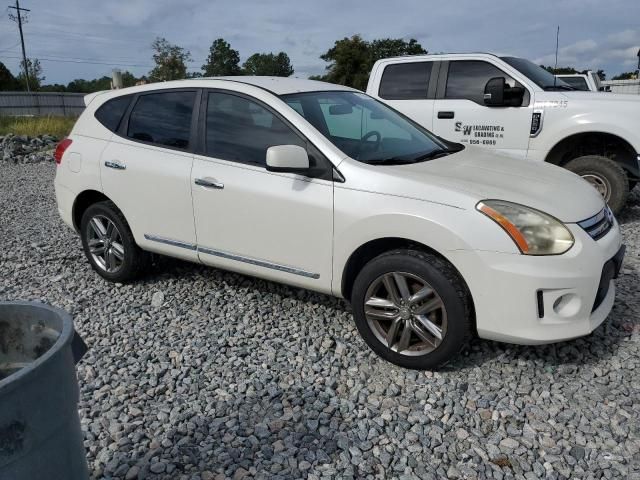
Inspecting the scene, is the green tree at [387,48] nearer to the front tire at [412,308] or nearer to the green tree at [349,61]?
the green tree at [349,61]

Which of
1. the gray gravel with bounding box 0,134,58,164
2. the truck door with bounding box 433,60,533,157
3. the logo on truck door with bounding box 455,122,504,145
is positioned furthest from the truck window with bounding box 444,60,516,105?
the gray gravel with bounding box 0,134,58,164

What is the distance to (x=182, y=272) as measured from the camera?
511cm

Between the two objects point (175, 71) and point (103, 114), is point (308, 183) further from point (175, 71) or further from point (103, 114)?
point (175, 71)

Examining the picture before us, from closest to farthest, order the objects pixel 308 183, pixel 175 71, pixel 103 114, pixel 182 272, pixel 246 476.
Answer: pixel 246 476 → pixel 308 183 → pixel 103 114 → pixel 182 272 → pixel 175 71

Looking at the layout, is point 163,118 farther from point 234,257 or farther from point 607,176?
point 607,176

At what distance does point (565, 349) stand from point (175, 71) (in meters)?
36.5

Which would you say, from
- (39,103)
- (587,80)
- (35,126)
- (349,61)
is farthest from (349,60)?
(587,80)

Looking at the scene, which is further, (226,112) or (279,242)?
(226,112)

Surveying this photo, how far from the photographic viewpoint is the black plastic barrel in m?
1.49

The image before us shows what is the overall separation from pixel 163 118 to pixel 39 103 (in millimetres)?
35593

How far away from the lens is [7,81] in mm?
62719

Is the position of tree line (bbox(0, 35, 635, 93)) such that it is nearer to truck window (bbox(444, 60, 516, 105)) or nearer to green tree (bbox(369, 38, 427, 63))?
green tree (bbox(369, 38, 427, 63))

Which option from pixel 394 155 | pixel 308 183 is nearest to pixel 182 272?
pixel 308 183

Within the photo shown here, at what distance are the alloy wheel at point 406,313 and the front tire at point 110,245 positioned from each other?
2.27 metres
